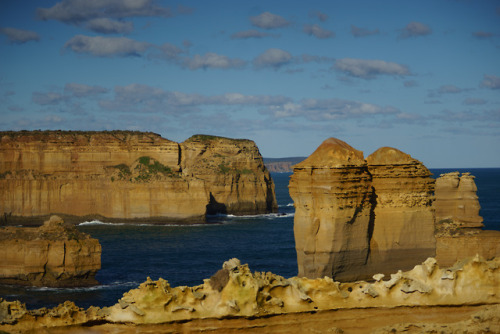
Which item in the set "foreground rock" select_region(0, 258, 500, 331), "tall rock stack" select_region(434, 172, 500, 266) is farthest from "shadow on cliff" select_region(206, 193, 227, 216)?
"foreground rock" select_region(0, 258, 500, 331)

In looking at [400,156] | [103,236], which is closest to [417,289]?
[400,156]

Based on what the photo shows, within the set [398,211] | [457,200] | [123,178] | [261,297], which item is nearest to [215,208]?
[123,178]

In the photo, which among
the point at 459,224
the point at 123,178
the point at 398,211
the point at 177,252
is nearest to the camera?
the point at 398,211

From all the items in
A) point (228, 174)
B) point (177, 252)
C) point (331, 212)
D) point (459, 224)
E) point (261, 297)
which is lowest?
point (177, 252)

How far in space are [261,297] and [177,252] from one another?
49.7m

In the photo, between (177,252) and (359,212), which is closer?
(359,212)

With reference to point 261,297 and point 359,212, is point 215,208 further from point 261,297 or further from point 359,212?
point 261,297

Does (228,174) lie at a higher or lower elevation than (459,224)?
higher

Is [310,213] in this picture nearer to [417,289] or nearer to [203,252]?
[417,289]

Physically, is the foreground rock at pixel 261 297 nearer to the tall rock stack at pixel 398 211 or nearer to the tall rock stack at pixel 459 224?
the tall rock stack at pixel 398 211

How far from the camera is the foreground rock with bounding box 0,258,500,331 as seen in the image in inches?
645

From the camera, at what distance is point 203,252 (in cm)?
6538

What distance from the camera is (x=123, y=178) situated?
10244cm

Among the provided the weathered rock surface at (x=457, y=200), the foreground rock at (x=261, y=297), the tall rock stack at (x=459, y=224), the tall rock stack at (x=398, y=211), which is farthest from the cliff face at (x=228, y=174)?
the foreground rock at (x=261, y=297)
